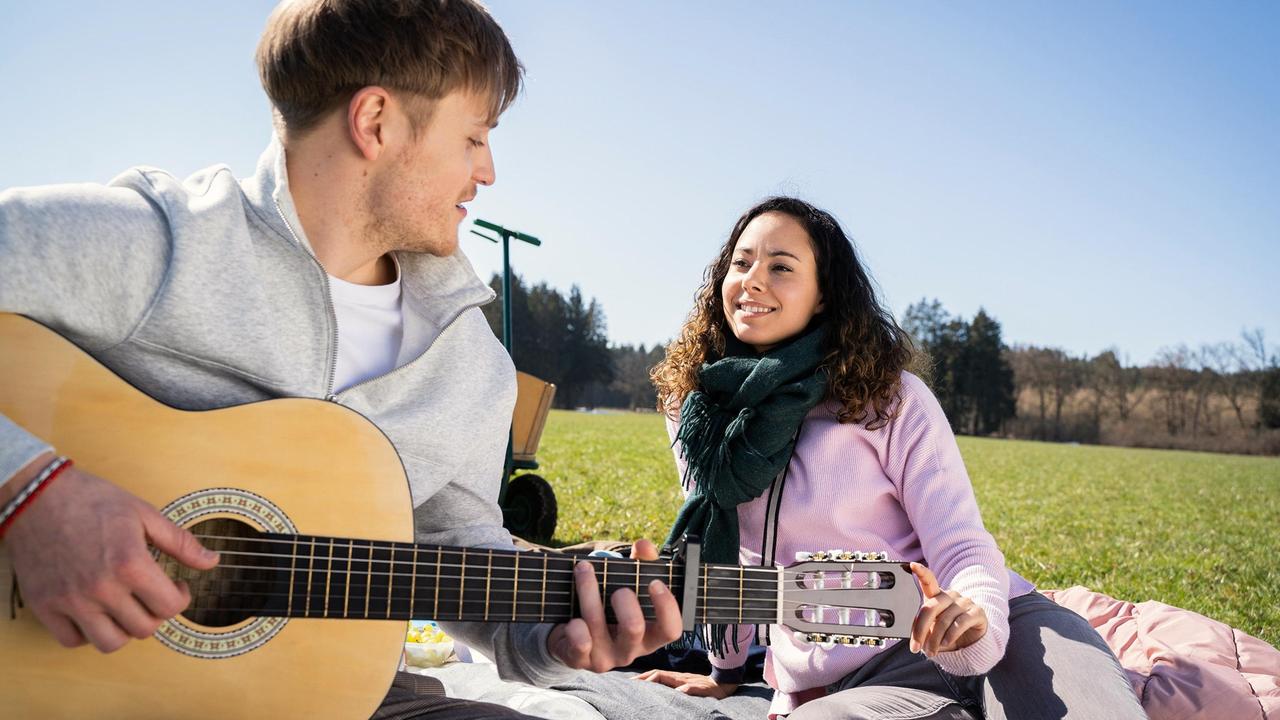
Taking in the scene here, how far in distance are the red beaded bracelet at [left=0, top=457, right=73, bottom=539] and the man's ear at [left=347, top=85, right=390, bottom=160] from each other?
3.51ft

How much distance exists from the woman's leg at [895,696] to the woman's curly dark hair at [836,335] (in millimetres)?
844

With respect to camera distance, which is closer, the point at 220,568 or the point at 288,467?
the point at 220,568

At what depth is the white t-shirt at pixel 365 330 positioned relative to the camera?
7.53 feet

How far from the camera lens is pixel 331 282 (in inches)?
89.8

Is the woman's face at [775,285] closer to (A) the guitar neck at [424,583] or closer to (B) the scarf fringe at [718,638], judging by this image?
(B) the scarf fringe at [718,638]

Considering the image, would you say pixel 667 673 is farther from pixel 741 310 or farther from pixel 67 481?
pixel 67 481

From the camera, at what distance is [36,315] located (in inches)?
67.1

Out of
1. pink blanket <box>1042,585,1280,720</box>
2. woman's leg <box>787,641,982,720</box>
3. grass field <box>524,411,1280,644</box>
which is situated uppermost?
woman's leg <box>787,641,982,720</box>

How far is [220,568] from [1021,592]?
2.69 meters

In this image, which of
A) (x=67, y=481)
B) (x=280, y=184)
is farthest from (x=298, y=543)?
(x=280, y=184)

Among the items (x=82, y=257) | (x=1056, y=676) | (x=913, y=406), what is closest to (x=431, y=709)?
(x=82, y=257)

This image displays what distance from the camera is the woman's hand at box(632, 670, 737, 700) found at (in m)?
3.66

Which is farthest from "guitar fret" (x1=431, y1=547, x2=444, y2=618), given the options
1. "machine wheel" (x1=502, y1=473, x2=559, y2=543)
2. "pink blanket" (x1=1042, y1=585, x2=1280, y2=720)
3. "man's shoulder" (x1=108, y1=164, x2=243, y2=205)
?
"machine wheel" (x1=502, y1=473, x2=559, y2=543)

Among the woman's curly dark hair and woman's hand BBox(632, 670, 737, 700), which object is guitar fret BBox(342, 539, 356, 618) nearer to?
the woman's curly dark hair
